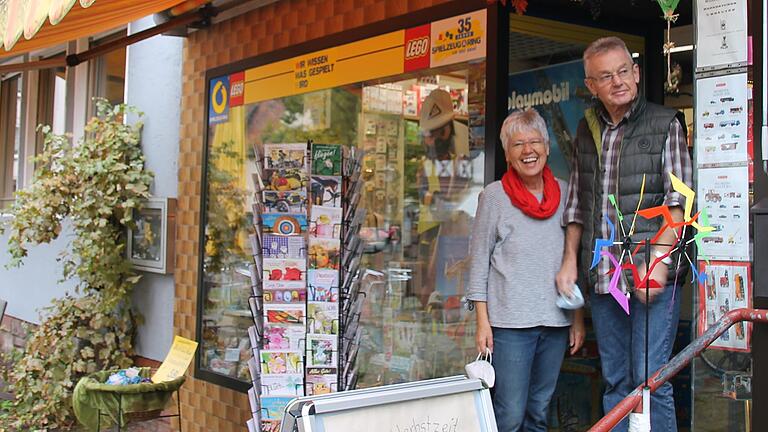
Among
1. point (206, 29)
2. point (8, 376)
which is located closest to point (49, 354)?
point (8, 376)

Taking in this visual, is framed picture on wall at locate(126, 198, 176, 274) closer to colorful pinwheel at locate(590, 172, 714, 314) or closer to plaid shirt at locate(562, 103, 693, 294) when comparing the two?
plaid shirt at locate(562, 103, 693, 294)

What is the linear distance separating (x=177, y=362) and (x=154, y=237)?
7.13ft

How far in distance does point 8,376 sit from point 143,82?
292cm

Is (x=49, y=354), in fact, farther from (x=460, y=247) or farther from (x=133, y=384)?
(x=460, y=247)

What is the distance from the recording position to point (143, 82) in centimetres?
756

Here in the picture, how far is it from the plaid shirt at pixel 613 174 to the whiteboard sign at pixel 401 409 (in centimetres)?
74

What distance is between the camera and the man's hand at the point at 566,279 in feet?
11.6

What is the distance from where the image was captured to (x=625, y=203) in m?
3.38

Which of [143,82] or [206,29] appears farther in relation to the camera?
[143,82]

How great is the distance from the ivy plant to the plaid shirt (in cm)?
448

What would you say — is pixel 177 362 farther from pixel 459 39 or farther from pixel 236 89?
pixel 459 39

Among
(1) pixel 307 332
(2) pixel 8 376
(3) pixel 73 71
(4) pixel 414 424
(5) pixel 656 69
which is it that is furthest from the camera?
(3) pixel 73 71

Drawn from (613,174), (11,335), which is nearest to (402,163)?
(613,174)

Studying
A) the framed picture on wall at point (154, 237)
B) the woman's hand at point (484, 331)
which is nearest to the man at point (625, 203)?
the woman's hand at point (484, 331)
